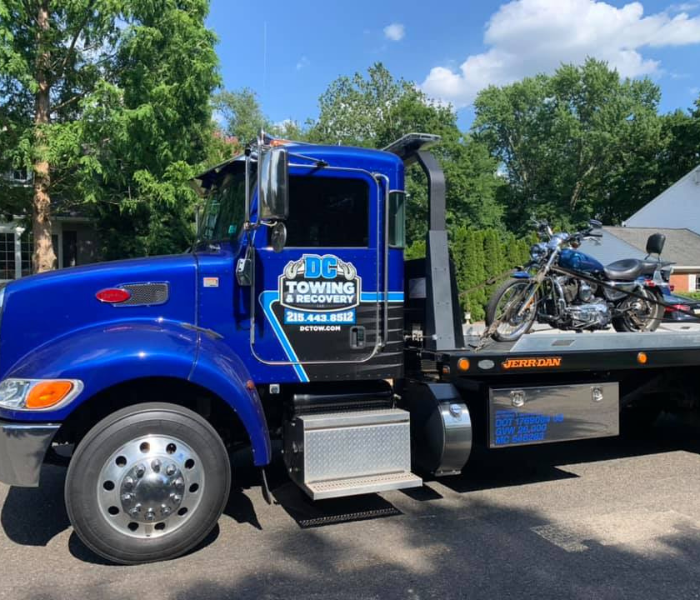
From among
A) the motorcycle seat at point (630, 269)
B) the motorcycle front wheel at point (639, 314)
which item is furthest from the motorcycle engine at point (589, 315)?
the motorcycle seat at point (630, 269)

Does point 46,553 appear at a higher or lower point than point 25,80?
lower

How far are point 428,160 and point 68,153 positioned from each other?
28.2 feet

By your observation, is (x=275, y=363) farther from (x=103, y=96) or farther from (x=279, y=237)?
(x=103, y=96)

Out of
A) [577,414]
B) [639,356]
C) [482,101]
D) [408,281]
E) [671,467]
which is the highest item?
[482,101]

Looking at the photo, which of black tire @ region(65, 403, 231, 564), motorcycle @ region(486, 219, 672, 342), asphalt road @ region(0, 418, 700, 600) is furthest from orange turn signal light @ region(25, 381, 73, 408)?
motorcycle @ region(486, 219, 672, 342)

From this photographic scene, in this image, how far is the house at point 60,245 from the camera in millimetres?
19406

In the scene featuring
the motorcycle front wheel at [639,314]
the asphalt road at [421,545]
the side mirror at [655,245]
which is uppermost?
the side mirror at [655,245]

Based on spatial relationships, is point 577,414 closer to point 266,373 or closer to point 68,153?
point 266,373

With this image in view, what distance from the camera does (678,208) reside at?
3878 centimetres

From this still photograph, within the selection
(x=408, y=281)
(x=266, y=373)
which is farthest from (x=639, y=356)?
(x=266, y=373)

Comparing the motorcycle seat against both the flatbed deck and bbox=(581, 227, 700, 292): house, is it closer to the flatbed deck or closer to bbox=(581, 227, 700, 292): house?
the flatbed deck

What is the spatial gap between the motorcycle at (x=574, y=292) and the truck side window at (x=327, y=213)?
173 cm

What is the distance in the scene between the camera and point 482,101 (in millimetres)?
56719

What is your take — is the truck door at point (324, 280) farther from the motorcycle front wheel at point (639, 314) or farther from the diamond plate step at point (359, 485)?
the motorcycle front wheel at point (639, 314)
